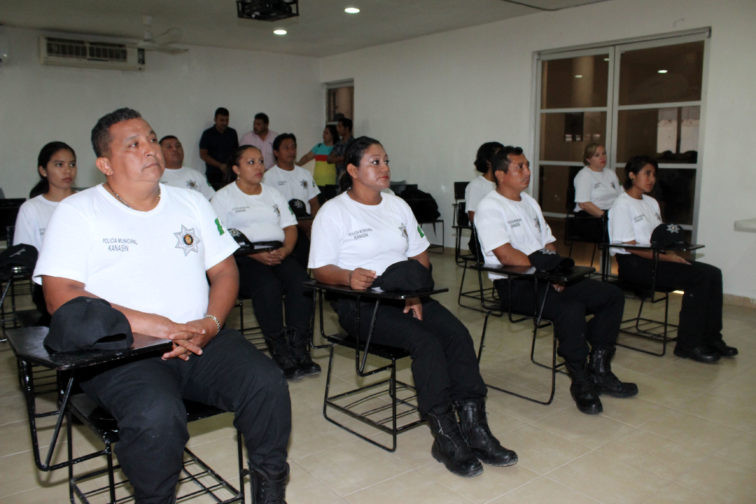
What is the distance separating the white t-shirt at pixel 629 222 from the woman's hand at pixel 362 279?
2046 mm

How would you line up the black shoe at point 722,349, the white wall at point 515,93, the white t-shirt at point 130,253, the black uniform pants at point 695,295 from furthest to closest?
the white wall at point 515,93 → the black shoe at point 722,349 → the black uniform pants at point 695,295 → the white t-shirt at point 130,253

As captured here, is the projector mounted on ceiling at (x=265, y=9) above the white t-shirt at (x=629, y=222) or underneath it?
above

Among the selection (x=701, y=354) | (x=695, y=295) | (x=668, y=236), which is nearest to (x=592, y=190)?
(x=668, y=236)

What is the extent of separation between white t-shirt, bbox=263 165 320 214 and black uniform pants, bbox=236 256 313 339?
1427mm

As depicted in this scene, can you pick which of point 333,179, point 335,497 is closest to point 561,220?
point 333,179

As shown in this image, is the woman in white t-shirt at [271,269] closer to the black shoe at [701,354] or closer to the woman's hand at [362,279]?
the woman's hand at [362,279]

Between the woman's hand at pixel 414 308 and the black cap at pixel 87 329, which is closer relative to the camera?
the black cap at pixel 87 329

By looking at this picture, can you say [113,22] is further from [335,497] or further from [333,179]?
[335,497]

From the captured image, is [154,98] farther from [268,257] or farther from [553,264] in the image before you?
[553,264]

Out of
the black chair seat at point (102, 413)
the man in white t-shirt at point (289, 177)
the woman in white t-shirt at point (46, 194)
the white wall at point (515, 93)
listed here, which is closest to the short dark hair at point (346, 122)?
the white wall at point (515, 93)

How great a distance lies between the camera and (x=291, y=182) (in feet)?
16.4

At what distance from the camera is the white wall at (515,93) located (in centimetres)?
515

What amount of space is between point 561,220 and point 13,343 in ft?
19.5

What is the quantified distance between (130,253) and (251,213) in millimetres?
1912
